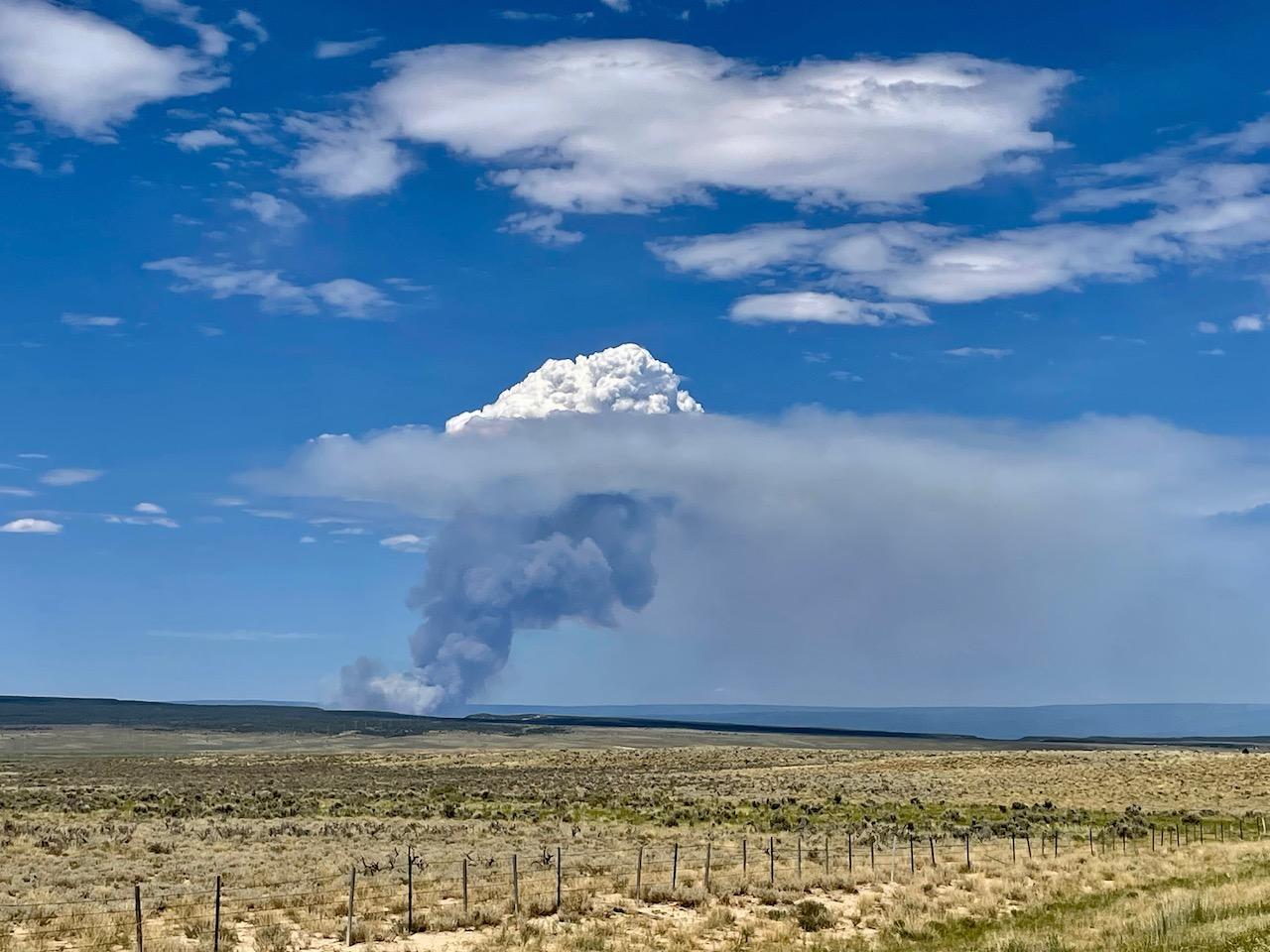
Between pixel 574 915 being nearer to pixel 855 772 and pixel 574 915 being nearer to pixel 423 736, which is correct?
pixel 855 772

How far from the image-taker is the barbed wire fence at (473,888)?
926 inches

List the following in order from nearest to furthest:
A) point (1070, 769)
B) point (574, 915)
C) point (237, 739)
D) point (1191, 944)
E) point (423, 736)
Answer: point (1191, 944)
point (574, 915)
point (1070, 769)
point (237, 739)
point (423, 736)

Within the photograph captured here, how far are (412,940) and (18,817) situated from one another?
35535 mm

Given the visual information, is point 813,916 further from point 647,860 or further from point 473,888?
point 647,860

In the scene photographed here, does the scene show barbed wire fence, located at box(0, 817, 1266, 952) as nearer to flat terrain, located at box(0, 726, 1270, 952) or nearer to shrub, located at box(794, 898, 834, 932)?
flat terrain, located at box(0, 726, 1270, 952)

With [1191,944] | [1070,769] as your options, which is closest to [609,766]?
[1070,769]

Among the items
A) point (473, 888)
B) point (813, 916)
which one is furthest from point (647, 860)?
point (813, 916)

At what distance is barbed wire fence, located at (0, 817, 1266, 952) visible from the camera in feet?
77.2

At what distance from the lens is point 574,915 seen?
1007 inches

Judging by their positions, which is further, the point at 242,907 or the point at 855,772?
the point at 855,772

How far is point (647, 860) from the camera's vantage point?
3603 cm

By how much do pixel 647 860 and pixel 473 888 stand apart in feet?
26.4

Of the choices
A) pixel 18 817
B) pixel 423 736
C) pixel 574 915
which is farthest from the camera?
pixel 423 736

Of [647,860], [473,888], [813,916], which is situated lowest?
[647,860]
